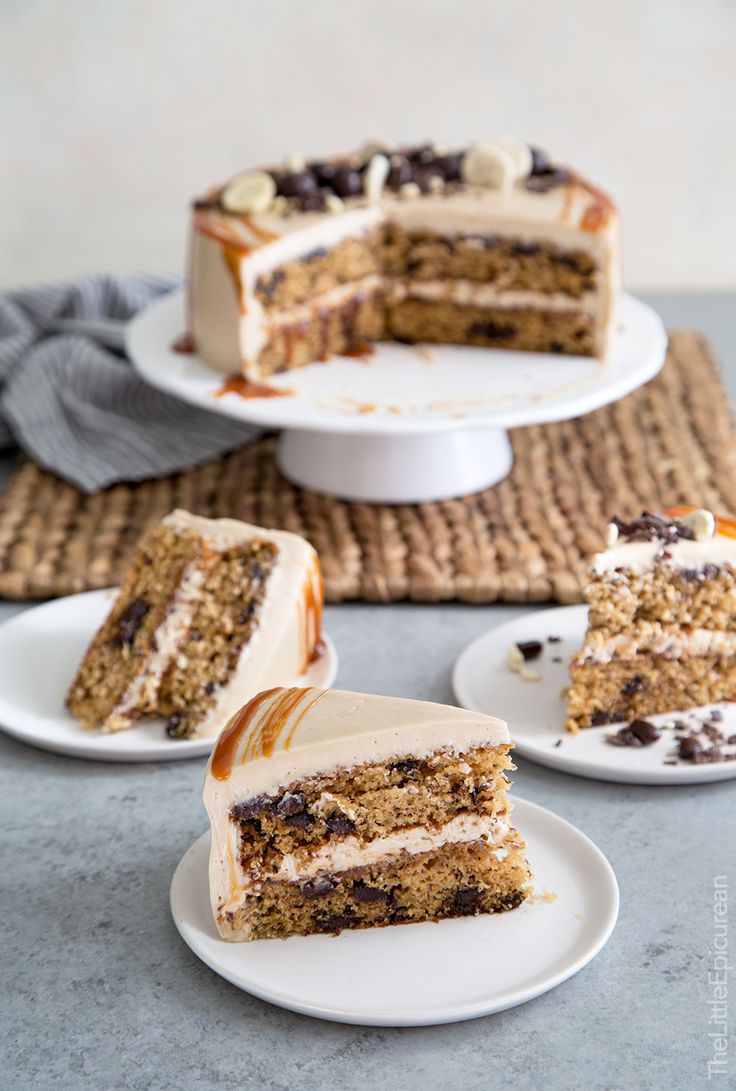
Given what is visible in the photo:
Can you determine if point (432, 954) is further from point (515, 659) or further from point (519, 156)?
point (519, 156)

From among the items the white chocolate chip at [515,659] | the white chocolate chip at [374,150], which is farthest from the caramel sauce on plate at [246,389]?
the white chocolate chip at [515,659]

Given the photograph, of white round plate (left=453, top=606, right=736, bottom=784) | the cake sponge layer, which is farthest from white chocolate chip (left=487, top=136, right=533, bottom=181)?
the cake sponge layer

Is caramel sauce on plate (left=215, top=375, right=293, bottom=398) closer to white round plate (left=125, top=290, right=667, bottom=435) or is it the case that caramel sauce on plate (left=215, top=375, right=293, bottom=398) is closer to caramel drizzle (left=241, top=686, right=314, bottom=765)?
white round plate (left=125, top=290, right=667, bottom=435)

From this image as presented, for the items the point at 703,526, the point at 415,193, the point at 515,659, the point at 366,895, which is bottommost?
the point at 515,659

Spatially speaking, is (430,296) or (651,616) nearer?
(651,616)

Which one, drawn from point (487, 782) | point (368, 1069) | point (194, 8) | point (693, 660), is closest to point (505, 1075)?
point (368, 1069)

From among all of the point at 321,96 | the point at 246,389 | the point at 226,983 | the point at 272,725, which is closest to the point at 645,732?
the point at 272,725

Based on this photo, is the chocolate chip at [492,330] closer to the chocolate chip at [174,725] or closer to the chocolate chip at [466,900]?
the chocolate chip at [174,725]
